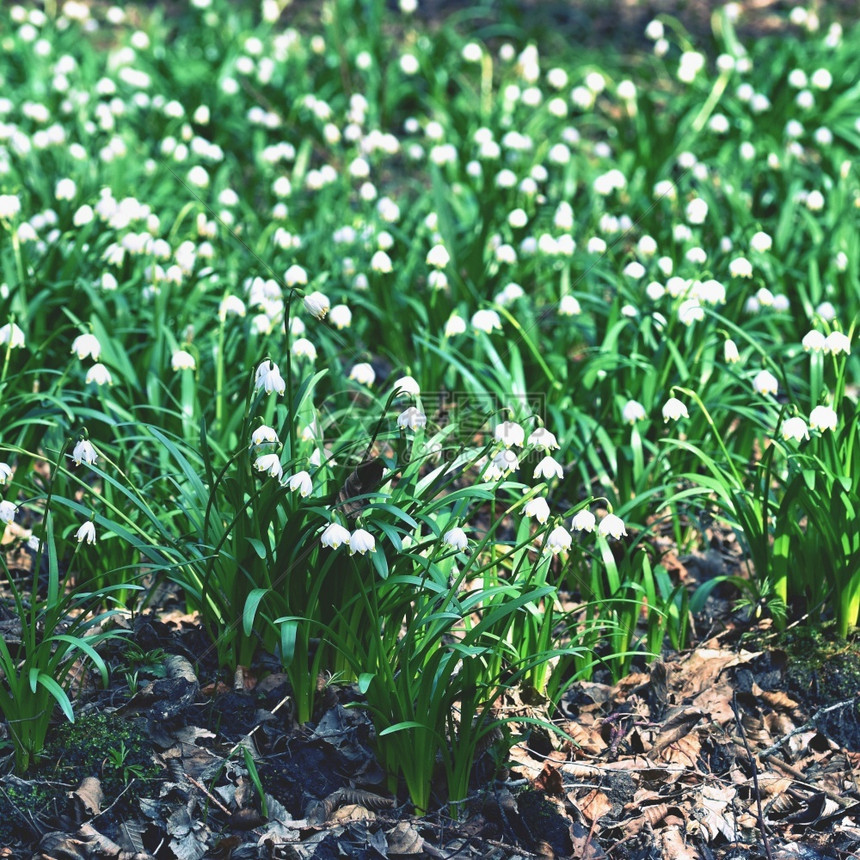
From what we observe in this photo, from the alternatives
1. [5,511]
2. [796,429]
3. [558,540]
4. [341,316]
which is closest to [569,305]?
[341,316]

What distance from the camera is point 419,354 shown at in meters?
3.95

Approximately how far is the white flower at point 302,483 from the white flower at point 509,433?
0.49m

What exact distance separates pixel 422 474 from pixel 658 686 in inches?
35.8

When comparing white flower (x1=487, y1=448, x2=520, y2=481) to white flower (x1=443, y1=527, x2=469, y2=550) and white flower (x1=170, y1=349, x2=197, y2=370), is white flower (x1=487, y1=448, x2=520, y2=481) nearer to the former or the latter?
white flower (x1=443, y1=527, x2=469, y2=550)

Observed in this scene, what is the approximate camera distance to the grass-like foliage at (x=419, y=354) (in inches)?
102

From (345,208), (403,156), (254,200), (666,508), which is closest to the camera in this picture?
(666,508)

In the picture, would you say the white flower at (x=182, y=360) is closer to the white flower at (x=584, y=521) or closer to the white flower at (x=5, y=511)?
the white flower at (x=5, y=511)

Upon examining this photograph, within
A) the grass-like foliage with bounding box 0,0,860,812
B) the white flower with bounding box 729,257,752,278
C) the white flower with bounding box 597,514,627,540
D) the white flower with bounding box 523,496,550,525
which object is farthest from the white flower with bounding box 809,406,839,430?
the white flower with bounding box 729,257,752,278

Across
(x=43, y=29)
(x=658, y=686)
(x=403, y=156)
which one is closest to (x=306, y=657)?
(x=658, y=686)

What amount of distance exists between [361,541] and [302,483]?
213 millimetres

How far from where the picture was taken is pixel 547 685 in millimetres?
2785

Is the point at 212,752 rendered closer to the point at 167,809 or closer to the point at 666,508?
the point at 167,809

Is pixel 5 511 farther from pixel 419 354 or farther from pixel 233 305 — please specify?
pixel 419 354

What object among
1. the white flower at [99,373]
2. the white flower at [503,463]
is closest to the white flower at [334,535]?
the white flower at [503,463]
